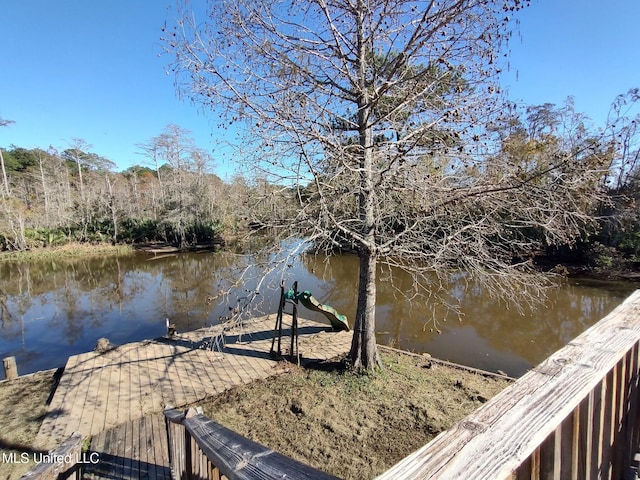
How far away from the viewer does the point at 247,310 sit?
4203 mm

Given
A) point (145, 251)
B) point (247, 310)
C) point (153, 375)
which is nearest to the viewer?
point (247, 310)

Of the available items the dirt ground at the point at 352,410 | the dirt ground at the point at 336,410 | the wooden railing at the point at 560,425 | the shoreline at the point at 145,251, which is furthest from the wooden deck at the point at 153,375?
the shoreline at the point at 145,251

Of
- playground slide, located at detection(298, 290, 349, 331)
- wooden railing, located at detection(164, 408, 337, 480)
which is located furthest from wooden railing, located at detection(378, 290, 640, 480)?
playground slide, located at detection(298, 290, 349, 331)

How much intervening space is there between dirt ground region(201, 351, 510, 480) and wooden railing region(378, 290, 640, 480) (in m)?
2.94

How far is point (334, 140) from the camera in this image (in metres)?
4.17

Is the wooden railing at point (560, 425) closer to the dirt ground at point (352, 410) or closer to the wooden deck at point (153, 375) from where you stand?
the dirt ground at point (352, 410)

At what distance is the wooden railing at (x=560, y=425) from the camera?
622 millimetres

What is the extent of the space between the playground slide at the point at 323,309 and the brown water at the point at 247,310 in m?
0.54

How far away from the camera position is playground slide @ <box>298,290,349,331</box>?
6672 millimetres

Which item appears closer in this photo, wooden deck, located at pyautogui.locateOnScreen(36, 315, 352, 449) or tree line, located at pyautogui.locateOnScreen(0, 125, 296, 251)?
wooden deck, located at pyautogui.locateOnScreen(36, 315, 352, 449)

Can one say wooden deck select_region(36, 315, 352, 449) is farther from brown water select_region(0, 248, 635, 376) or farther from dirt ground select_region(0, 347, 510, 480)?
brown water select_region(0, 248, 635, 376)

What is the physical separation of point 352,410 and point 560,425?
13.8 ft

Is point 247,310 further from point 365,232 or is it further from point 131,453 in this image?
point 365,232

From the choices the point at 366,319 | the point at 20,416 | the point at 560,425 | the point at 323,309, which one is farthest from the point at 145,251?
the point at 560,425
